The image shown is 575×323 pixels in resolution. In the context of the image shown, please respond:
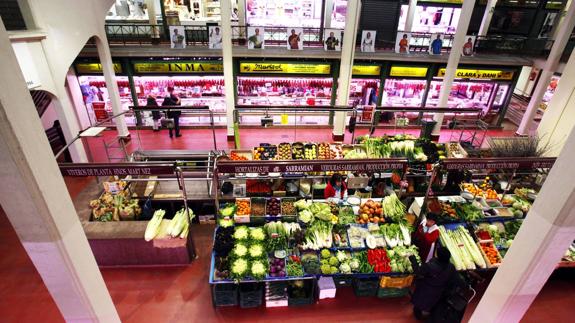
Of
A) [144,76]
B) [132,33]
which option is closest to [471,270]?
[144,76]

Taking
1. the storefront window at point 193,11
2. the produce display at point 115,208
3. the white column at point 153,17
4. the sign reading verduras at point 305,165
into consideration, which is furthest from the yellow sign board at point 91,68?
the sign reading verduras at point 305,165

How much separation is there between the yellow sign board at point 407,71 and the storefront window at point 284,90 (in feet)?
8.88

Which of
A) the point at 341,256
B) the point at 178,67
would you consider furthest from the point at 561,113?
the point at 178,67

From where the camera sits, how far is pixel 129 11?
13.7 metres

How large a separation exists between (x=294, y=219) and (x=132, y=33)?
40.2 ft

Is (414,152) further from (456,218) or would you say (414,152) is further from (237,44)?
(237,44)

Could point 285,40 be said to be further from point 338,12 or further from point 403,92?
point 403,92

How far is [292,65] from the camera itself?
1242 cm

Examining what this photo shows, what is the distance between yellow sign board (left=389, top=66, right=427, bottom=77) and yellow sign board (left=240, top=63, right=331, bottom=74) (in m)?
2.85

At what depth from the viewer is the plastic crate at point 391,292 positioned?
6059 mm

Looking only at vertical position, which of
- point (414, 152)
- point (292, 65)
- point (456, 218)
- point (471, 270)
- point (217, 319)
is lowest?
point (217, 319)

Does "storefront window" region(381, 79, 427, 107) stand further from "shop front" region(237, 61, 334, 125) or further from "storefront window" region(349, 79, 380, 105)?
"shop front" region(237, 61, 334, 125)

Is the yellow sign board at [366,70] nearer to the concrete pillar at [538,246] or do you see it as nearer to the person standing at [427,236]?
the person standing at [427,236]

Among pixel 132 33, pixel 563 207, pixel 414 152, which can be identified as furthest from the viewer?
pixel 132 33
